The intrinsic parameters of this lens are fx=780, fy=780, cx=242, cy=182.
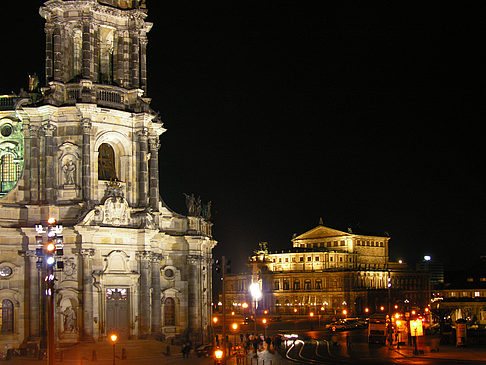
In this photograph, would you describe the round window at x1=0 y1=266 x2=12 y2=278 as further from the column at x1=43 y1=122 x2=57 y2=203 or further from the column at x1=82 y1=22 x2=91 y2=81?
the column at x1=82 y1=22 x2=91 y2=81

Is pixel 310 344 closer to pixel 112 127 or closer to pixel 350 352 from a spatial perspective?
pixel 350 352

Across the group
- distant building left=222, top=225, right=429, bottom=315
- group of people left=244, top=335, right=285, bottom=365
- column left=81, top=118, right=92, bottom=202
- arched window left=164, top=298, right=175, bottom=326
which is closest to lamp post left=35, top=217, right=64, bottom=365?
group of people left=244, top=335, right=285, bottom=365

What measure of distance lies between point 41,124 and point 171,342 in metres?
21.3

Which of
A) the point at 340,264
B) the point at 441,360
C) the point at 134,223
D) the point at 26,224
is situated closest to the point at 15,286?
the point at 26,224

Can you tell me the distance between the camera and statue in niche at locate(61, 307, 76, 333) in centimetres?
6066

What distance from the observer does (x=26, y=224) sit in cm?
6166

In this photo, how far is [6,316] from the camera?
60750 mm

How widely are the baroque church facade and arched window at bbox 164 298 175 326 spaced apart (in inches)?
3.5

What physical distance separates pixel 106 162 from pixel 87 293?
37.9ft

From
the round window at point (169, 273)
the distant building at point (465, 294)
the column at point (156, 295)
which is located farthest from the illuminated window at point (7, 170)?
the distant building at point (465, 294)

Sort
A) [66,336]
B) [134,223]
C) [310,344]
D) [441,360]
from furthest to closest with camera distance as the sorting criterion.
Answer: [310,344]
[134,223]
[66,336]
[441,360]

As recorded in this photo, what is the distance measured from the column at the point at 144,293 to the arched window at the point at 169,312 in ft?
15.8

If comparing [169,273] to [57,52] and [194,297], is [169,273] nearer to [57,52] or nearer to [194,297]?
[194,297]

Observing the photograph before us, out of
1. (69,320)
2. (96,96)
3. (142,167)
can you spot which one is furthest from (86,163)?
(69,320)
